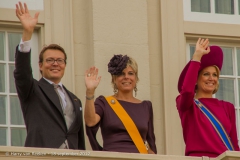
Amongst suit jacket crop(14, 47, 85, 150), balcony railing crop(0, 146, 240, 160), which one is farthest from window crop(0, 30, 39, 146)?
balcony railing crop(0, 146, 240, 160)

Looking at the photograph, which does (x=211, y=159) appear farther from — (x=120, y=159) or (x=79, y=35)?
(x=79, y=35)

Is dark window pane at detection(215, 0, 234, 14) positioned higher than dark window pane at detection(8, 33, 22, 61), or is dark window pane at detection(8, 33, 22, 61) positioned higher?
dark window pane at detection(215, 0, 234, 14)

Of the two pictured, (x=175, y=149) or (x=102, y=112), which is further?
(x=175, y=149)

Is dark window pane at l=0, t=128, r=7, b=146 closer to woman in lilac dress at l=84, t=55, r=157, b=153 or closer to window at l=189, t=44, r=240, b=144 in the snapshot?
woman in lilac dress at l=84, t=55, r=157, b=153

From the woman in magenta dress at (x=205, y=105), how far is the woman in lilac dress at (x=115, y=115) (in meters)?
0.38

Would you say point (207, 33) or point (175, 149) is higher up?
point (207, 33)

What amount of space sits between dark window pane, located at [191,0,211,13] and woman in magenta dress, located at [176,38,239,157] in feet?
6.22

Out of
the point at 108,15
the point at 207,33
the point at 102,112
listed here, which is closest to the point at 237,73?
the point at 207,33

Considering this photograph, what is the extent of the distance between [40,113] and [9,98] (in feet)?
6.16

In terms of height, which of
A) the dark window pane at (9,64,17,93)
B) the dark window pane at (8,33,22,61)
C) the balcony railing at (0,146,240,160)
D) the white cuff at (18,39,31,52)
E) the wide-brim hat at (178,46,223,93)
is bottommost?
the balcony railing at (0,146,240,160)

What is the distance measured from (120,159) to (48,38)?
291 cm

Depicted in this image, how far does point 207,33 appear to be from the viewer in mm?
15648

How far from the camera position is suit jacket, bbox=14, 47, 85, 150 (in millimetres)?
12773

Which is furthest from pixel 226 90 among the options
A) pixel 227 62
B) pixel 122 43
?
pixel 122 43
